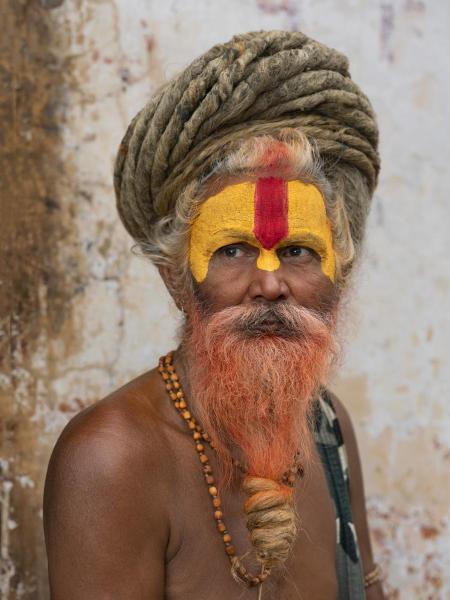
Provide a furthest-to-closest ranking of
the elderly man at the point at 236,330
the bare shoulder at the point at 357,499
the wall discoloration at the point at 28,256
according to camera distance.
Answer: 1. the wall discoloration at the point at 28,256
2. the bare shoulder at the point at 357,499
3. the elderly man at the point at 236,330

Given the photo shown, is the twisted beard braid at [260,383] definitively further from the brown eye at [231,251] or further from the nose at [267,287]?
the brown eye at [231,251]

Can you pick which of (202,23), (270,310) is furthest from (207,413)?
(202,23)

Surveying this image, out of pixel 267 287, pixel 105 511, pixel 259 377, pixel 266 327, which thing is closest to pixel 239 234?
pixel 267 287

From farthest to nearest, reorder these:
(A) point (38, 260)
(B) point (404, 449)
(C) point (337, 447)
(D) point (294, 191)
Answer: (B) point (404, 449) < (A) point (38, 260) < (C) point (337, 447) < (D) point (294, 191)

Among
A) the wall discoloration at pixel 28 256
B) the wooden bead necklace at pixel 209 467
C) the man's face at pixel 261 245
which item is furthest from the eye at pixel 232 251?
the wall discoloration at pixel 28 256

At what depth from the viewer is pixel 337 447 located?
2.91 metres

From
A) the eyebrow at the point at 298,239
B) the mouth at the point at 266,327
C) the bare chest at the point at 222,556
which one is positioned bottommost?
the bare chest at the point at 222,556

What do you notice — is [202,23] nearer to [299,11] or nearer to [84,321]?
[299,11]

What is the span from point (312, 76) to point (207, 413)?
1025 mm

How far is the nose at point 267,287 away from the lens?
7.96 ft

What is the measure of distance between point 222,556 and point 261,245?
0.87 meters

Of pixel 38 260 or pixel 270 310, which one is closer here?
pixel 270 310

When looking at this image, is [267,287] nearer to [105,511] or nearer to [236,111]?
[236,111]

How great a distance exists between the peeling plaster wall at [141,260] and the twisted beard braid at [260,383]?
17.4 inches
